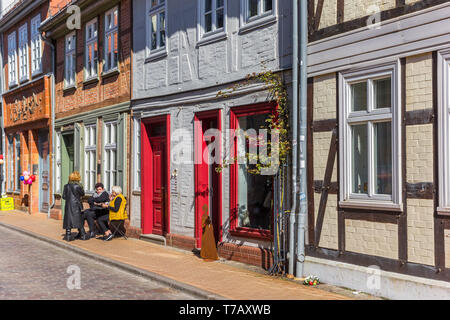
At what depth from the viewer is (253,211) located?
1070 centimetres

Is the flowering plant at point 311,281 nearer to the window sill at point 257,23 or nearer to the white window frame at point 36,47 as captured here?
the window sill at point 257,23

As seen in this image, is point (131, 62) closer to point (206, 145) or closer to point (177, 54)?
point (177, 54)

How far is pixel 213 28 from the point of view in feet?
38.6

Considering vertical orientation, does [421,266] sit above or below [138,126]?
below

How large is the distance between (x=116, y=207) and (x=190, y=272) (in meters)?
4.72

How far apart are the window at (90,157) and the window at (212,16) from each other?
659 centimetres

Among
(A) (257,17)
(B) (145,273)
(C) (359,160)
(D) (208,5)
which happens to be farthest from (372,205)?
(D) (208,5)

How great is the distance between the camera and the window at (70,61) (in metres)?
19.0

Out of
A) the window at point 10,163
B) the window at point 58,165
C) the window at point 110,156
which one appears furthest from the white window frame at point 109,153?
the window at point 10,163

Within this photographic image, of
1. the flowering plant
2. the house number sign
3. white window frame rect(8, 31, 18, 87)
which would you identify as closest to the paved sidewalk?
the flowering plant

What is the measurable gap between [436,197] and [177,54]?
7311mm

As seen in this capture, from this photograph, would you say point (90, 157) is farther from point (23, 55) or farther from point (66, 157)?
point (23, 55)

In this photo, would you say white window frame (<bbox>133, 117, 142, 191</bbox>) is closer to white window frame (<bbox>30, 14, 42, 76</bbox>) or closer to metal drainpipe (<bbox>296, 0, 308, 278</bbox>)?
metal drainpipe (<bbox>296, 0, 308, 278</bbox>)
